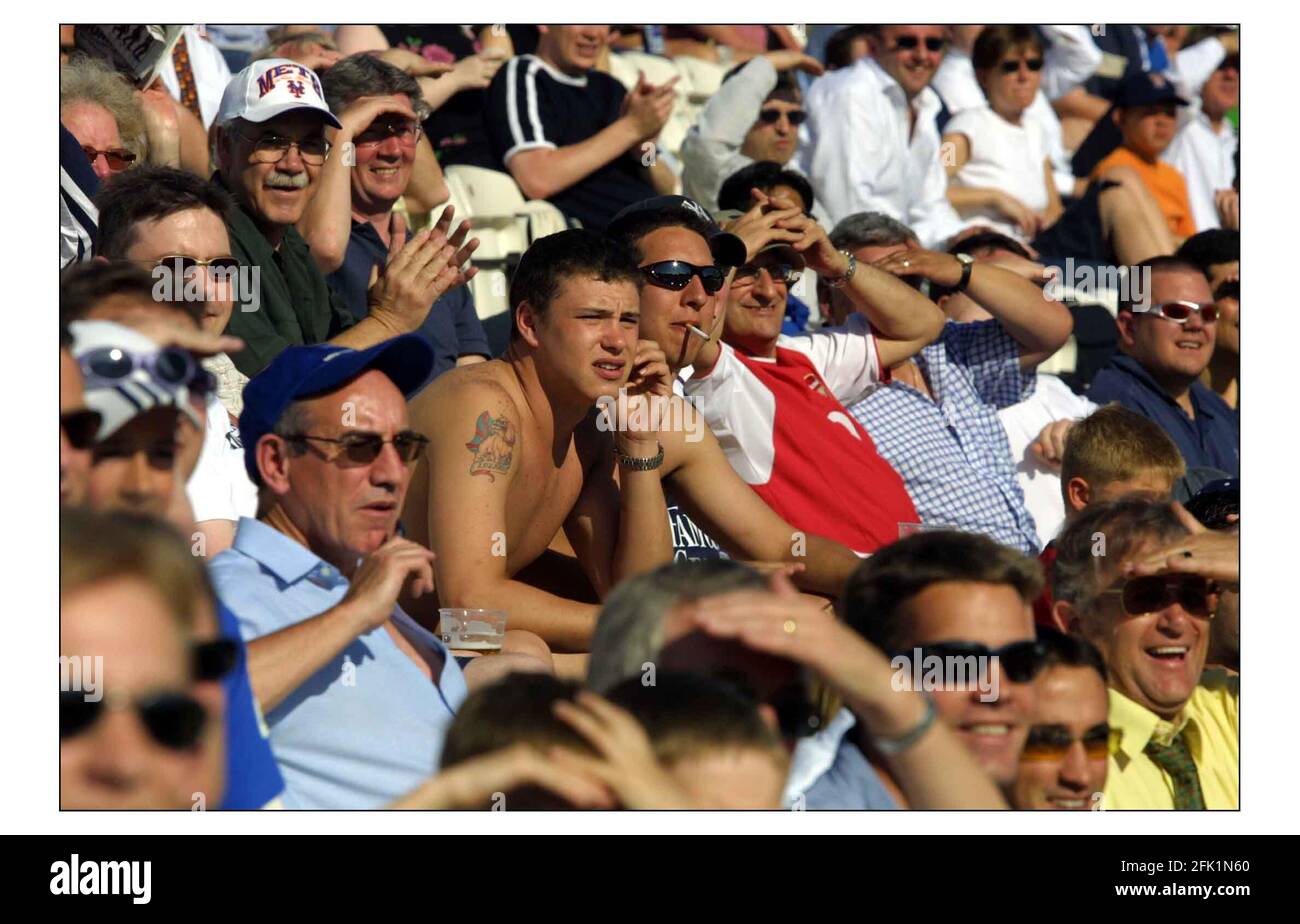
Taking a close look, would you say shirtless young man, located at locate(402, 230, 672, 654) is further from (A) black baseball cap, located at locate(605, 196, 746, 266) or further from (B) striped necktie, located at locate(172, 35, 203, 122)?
(B) striped necktie, located at locate(172, 35, 203, 122)

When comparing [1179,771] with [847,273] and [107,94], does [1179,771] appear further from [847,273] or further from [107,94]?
[107,94]

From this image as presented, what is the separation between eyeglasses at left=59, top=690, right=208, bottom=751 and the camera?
7.27 ft

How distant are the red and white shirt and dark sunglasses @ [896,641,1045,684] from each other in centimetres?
215

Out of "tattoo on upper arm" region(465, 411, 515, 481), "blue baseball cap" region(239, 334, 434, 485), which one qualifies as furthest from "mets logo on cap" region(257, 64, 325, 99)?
"blue baseball cap" region(239, 334, 434, 485)

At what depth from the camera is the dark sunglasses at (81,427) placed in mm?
2641

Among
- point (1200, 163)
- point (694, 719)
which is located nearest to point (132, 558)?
point (694, 719)

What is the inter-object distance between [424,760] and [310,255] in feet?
7.28

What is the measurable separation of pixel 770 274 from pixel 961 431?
2.97ft

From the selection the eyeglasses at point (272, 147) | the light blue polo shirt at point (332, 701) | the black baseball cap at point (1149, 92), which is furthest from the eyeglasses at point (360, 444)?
the black baseball cap at point (1149, 92)

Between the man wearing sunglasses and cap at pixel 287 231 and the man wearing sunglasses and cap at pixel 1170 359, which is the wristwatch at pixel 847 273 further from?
the man wearing sunglasses and cap at pixel 287 231

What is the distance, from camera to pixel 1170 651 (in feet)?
12.4
